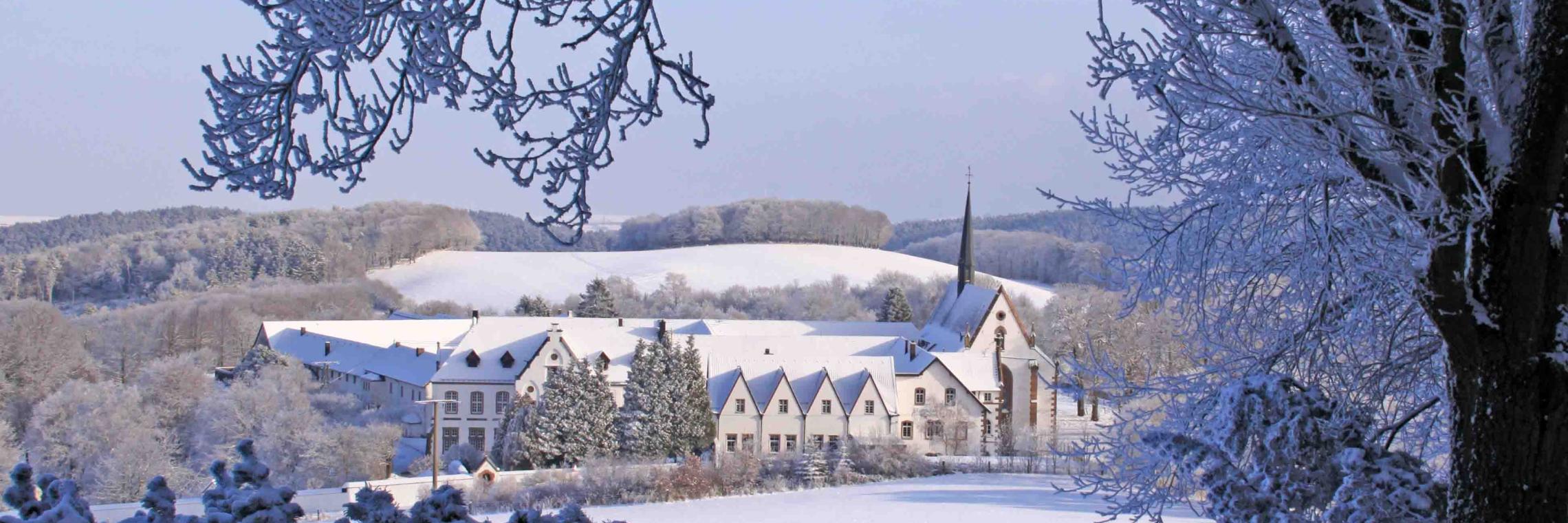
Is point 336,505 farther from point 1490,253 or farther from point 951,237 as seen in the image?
point 951,237

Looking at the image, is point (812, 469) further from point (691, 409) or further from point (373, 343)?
point (373, 343)

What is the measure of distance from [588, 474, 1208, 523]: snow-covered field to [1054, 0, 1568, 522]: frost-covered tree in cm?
919

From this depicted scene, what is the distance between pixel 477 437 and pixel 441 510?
1155 inches

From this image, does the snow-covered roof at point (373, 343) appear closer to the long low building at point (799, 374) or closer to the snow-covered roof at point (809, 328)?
the long low building at point (799, 374)

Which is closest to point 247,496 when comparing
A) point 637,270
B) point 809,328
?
point 809,328

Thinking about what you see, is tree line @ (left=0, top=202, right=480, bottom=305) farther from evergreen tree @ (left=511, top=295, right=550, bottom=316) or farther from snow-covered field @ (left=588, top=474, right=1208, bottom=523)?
snow-covered field @ (left=588, top=474, right=1208, bottom=523)

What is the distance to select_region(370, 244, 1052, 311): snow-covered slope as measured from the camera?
63.2m

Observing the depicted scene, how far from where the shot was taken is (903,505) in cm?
1800

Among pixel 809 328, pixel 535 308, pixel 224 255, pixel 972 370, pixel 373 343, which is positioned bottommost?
pixel 373 343

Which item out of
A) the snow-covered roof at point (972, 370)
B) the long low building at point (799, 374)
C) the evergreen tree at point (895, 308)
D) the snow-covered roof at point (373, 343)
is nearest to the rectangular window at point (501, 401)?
the long low building at point (799, 374)

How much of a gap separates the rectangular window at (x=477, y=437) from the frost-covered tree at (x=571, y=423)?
535 centimetres

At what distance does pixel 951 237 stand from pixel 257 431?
58.2 m

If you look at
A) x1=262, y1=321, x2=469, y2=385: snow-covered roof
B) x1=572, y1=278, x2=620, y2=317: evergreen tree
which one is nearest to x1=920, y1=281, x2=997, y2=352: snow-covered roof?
x1=262, y1=321, x2=469, y2=385: snow-covered roof

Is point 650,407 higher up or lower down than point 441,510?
lower down
